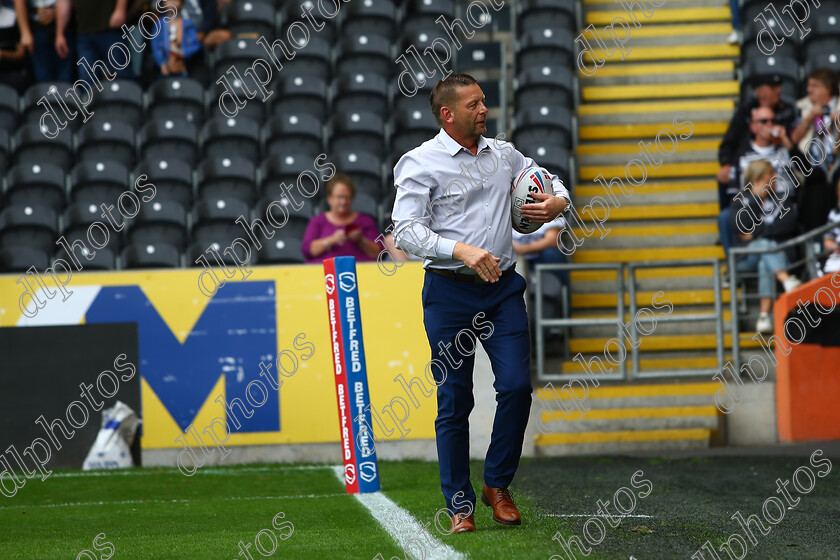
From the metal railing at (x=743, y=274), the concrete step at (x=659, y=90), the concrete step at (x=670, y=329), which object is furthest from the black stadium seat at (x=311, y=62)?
the metal railing at (x=743, y=274)

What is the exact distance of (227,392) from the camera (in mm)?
9352

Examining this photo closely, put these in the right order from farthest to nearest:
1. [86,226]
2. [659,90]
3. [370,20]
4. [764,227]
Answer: [370,20] < [659,90] < [86,226] < [764,227]

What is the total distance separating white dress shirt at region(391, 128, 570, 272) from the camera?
192 inches

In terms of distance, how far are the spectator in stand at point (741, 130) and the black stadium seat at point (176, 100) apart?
6.07 meters

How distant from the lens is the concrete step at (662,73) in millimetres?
13852

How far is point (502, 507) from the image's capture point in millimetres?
4941

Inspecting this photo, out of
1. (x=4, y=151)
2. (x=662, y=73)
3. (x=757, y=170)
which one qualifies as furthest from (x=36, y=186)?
(x=757, y=170)

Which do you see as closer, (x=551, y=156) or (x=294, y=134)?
(x=551, y=156)

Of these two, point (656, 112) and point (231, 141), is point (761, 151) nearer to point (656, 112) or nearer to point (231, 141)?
point (656, 112)

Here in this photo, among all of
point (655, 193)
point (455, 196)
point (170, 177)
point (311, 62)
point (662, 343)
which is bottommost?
point (662, 343)

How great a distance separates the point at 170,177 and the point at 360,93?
2.49 meters

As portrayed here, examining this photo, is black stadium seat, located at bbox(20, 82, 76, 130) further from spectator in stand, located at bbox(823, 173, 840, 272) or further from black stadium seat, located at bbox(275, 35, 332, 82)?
spectator in stand, located at bbox(823, 173, 840, 272)

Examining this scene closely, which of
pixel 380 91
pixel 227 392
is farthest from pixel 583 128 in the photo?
pixel 227 392

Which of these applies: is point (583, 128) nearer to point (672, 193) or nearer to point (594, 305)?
point (672, 193)
